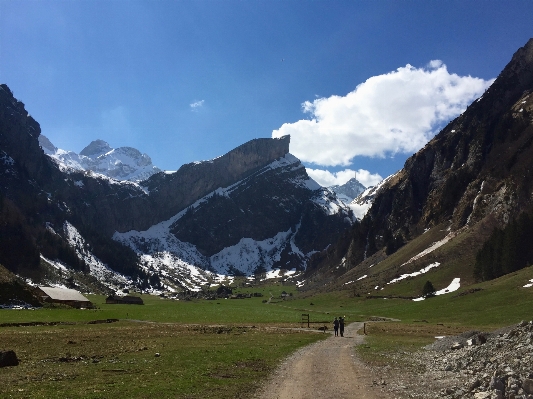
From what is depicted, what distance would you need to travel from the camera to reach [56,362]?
2572cm

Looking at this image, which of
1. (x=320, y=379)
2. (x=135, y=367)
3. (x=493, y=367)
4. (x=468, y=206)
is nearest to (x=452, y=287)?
(x=468, y=206)

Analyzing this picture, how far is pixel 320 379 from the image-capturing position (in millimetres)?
21797

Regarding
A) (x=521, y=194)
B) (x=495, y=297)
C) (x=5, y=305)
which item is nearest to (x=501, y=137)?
(x=521, y=194)

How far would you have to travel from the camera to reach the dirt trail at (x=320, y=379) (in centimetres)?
1814

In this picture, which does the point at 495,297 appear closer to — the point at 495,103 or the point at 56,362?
the point at 56,362

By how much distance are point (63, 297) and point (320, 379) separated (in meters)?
104

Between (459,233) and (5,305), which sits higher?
(459,233)

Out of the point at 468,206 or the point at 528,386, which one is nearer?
the point at 528,386

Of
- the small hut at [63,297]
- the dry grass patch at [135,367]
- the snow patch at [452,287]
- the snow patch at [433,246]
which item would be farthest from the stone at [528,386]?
the snow patch at [433,246]

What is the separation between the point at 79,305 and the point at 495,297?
317 feet

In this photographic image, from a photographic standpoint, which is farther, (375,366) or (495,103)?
(495,103)

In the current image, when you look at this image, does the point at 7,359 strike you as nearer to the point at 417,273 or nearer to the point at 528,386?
the point at 528,386

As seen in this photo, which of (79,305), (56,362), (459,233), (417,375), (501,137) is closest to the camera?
(417,375)

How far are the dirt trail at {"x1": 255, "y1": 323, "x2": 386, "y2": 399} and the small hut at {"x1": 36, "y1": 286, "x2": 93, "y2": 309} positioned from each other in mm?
92070
